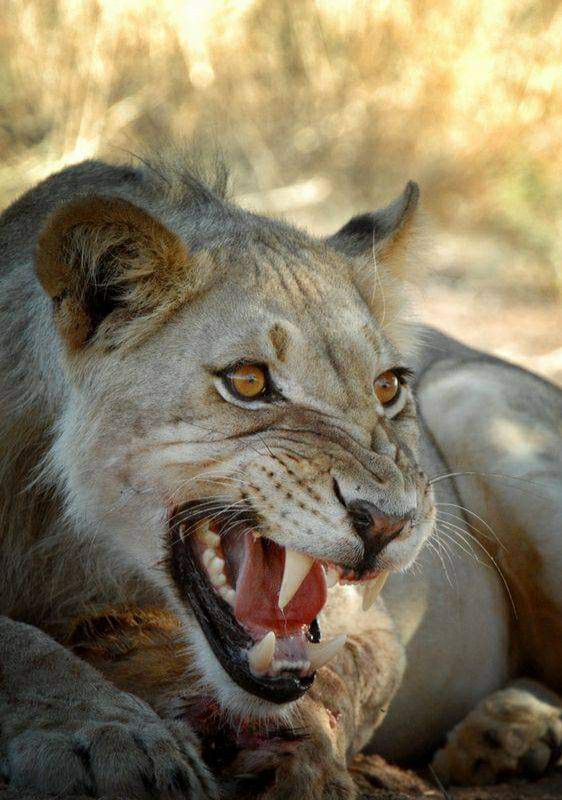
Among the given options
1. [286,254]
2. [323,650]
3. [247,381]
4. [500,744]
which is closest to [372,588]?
[323,650]

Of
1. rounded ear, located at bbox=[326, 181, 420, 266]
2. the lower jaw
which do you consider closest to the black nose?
the lower jaw

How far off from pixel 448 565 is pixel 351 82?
7.83 m

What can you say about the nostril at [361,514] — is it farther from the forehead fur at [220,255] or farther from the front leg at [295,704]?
the front leg at [295,704]

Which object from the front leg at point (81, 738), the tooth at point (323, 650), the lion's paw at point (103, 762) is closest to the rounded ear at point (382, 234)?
the tooth at point (323, 650)

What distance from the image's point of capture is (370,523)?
8.69 ft

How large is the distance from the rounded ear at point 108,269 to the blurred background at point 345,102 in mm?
6957

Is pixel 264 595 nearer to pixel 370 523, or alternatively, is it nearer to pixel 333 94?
pixel 370 523

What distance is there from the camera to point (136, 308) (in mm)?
3023

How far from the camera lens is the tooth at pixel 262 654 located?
8.75 feet

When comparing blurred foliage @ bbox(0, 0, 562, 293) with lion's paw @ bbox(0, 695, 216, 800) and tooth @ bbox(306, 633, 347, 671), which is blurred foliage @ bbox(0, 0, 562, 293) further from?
lion's paw @ bbox(0, 695, 216, 800)

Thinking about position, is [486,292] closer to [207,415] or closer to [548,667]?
[548,667]

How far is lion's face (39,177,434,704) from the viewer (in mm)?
2713

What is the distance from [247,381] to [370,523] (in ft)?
1.64

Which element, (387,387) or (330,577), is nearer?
(330,577)
